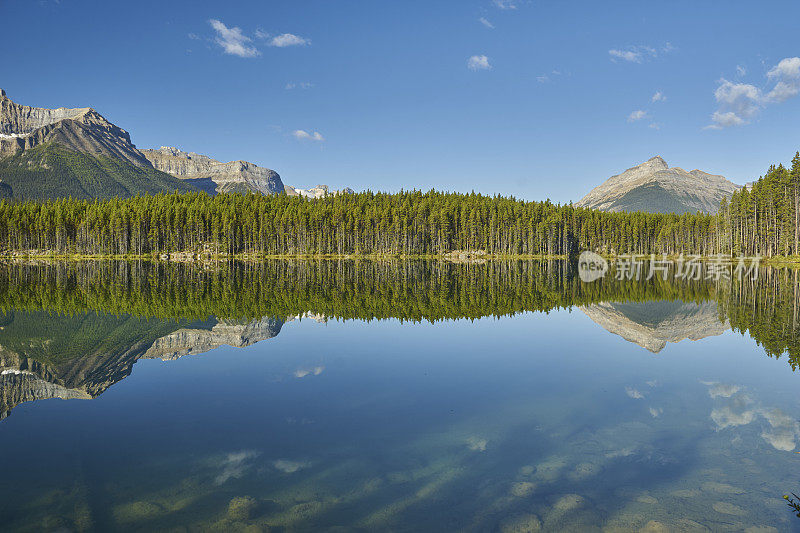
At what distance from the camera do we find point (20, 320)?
24.8 meters

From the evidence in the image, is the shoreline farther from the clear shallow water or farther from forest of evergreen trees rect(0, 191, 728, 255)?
the clear shallow water

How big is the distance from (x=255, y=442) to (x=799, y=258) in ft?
313

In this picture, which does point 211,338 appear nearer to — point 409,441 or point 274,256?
point 409,441

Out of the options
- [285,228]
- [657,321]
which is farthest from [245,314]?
[285,228]

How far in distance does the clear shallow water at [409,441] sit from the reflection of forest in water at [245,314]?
0.45 metres

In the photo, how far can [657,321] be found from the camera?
24938 mm

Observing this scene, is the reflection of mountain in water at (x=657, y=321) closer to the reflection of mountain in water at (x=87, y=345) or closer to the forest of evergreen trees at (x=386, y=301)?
the forest of evergreen trees at (x=386, y=301)

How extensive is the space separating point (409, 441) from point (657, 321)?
2052cm

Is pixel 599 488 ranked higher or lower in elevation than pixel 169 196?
lower

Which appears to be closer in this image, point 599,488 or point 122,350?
point 599,488

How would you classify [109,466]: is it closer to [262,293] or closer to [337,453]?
[337,453]

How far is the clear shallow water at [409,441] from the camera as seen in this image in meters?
6.81

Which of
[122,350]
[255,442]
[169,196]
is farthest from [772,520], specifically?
[169,196]

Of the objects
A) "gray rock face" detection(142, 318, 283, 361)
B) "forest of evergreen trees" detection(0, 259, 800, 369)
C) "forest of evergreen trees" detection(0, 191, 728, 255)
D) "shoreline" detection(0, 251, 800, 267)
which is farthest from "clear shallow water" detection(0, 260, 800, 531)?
"forest of evergreen trees" detection(0, 191, 728, 255)
